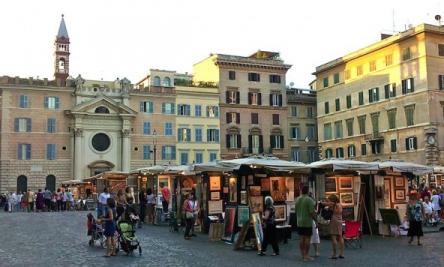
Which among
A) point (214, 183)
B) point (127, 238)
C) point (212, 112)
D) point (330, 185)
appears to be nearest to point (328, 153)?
point (212, 112)

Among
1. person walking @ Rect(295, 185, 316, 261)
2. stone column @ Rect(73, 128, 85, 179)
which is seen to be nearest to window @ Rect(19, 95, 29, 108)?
stone column @ Rect(73, 128, 85, 179)

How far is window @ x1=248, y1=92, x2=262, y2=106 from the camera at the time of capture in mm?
63906

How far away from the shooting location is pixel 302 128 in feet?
219

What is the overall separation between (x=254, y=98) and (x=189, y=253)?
5024cm

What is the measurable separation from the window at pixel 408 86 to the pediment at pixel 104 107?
85.3 feet

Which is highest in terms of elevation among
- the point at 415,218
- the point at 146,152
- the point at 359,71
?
the point at 359,71

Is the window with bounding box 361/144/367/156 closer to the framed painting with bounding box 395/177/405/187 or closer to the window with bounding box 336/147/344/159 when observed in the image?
the window with bounding box 336/147/344/159

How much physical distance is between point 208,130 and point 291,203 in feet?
135

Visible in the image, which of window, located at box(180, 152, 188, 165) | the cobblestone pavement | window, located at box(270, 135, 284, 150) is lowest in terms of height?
the cobblestone pavement

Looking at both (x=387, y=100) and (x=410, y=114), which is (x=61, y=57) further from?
(x=410, y=114)

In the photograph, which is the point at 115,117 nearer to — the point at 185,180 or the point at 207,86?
the point at 207,86

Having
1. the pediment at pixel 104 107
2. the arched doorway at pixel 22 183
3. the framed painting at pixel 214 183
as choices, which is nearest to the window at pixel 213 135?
the pediment at pixel 104 107

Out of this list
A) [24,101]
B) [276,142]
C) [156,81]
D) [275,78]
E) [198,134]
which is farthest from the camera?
[275,78]

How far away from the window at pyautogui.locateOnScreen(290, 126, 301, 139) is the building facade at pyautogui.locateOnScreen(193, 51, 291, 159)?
1.00 m
